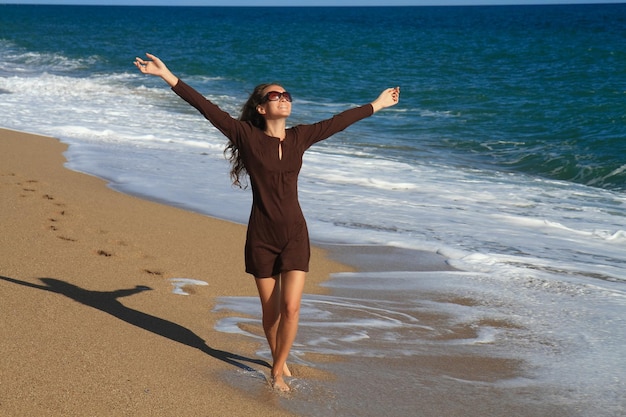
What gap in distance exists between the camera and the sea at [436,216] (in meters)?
4.71

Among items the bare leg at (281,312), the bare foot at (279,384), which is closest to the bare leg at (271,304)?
the bare leg at (281,312)

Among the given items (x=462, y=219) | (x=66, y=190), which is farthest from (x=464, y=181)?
(x=66, y=190)

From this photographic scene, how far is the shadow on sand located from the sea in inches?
9.8

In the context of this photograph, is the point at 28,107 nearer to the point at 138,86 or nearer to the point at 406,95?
the point at 138,86

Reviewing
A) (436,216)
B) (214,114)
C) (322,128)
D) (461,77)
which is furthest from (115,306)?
(461,77)

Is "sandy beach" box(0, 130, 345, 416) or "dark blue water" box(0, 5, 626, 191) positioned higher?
"dark blue water" box(0, 5, 626, 191)

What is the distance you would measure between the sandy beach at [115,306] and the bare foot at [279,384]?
52 mm

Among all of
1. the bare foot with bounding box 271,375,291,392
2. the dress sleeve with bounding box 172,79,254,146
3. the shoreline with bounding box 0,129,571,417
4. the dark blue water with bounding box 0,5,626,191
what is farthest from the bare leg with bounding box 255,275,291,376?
the dark blue water with bounding box 0,5,626,191

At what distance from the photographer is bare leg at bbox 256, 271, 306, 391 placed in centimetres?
430

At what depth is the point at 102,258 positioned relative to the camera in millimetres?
6531

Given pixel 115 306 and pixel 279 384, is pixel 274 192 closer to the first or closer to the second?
pixel 279 384

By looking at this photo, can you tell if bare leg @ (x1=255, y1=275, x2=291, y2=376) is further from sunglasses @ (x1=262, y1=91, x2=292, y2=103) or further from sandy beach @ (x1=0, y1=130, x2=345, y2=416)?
sunglasses @ (x1=262, y1=91, x2=292, y2=103)

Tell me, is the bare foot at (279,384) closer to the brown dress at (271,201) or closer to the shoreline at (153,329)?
the shoreline at (153,329)

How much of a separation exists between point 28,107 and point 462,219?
39.4 ft
